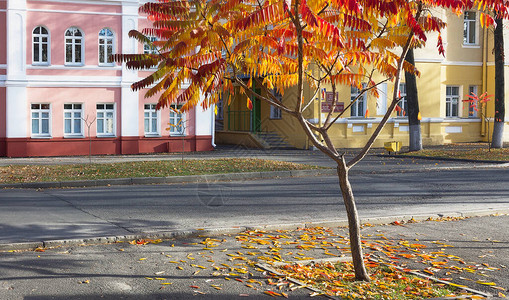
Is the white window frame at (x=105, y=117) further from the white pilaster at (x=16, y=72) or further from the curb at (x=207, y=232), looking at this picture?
the curb at (x=207, y=232)

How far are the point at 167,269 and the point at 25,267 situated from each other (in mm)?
1623

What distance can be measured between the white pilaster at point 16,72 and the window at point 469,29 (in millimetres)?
22933

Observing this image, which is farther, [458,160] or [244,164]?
[458,160]

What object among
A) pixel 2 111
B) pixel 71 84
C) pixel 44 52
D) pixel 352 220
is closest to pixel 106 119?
pixel 71 84

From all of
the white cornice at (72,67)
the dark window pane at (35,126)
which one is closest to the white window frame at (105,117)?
the white cornice at (72,67)

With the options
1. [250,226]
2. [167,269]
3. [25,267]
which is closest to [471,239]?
[250,226]

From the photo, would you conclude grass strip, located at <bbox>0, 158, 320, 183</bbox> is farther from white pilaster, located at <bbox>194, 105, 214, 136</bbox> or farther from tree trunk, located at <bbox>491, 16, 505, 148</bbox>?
tree trunk, located at <bbox>491, 16, 505, 148</bbox>

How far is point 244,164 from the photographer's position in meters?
21.5

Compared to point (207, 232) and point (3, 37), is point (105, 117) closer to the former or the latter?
point (3, 37)

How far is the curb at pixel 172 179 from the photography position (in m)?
16.7

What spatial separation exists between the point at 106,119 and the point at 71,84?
220 centimetres

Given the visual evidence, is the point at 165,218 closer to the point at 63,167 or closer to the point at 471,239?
the point at 471,239

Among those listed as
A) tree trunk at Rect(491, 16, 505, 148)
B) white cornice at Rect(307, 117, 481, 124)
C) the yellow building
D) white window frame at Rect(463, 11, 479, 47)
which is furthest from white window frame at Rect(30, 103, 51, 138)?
white window frame at Rect(463, 11, 479, 47)

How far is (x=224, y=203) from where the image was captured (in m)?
13.4
